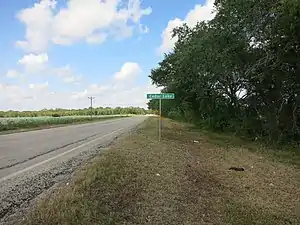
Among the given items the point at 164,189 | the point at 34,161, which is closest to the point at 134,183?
the point at 164,189

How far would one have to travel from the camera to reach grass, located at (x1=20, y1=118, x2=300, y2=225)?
6141 mm

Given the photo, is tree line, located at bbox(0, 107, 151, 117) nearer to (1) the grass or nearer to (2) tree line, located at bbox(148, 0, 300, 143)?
(2) tree line, located at bbox(148, 0, 300, 143)

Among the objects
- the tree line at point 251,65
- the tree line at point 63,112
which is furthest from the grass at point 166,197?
the tree line at point 63,112

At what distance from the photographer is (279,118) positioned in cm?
2317

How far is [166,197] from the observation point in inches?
305

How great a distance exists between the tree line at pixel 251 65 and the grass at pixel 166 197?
6054mm

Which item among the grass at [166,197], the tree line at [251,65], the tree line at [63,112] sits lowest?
the grass at [166,197]

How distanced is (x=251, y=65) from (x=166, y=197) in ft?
49.9

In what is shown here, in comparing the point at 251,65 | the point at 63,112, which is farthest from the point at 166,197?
the point at 63,112

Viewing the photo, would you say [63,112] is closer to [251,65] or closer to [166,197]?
[251,65]

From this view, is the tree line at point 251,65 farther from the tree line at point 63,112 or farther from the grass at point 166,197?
Answer: the tree line at point 63,112

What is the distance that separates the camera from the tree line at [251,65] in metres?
16.9

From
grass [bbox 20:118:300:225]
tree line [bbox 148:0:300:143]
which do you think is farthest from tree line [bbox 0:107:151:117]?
grass [bbox 20:118:300:225]

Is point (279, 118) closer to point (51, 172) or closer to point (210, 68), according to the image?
point (210, 68)
